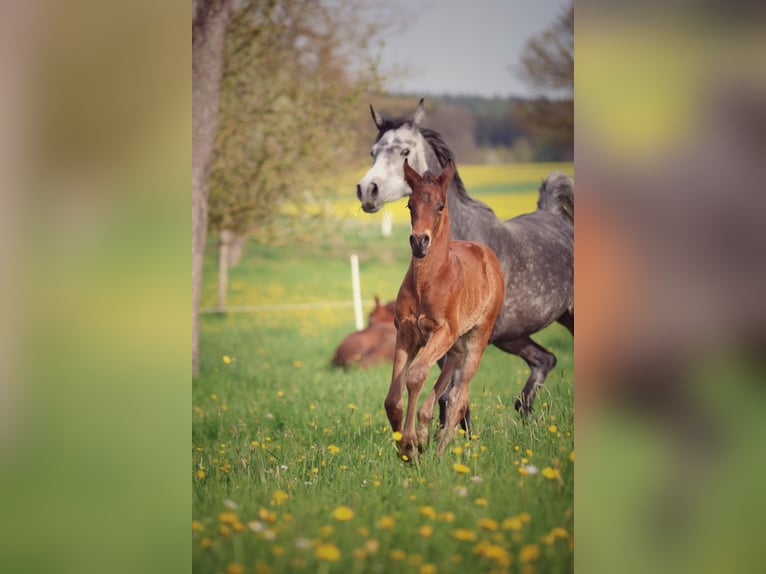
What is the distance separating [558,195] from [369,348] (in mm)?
2244

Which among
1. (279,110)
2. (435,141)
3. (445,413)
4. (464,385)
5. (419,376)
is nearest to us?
(419,376)

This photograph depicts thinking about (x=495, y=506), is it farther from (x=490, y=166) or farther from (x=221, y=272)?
(x=221, y=272)

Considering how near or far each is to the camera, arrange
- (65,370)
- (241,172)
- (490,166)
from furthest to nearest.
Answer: (241,172) < (490,166) < (65,370)

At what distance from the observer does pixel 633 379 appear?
2.64m

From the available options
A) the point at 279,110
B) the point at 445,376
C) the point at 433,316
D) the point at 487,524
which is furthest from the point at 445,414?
the point at 279,110

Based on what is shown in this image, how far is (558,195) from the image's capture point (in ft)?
12.9

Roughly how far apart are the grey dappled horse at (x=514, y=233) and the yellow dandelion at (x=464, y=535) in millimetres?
740

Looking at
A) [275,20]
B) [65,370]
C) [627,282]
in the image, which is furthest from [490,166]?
[275,20]

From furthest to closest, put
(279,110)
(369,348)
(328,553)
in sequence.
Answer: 1. (279,110)
2. (369,348)
3. (328,553)

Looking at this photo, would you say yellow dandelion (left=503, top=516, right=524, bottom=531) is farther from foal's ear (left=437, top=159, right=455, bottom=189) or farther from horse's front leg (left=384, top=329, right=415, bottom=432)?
foal's ear (left=437, top=159, right=455, bottom=189)

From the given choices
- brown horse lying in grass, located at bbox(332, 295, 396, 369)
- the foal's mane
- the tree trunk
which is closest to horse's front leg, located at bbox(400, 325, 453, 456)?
the foal's mane

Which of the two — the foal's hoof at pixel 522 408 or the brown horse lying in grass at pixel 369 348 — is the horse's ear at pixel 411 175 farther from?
the brown horse lying in grass at pixel 369 348

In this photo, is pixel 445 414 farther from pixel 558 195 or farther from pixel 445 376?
pixel 558 195

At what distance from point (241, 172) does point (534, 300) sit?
12.7 ft
